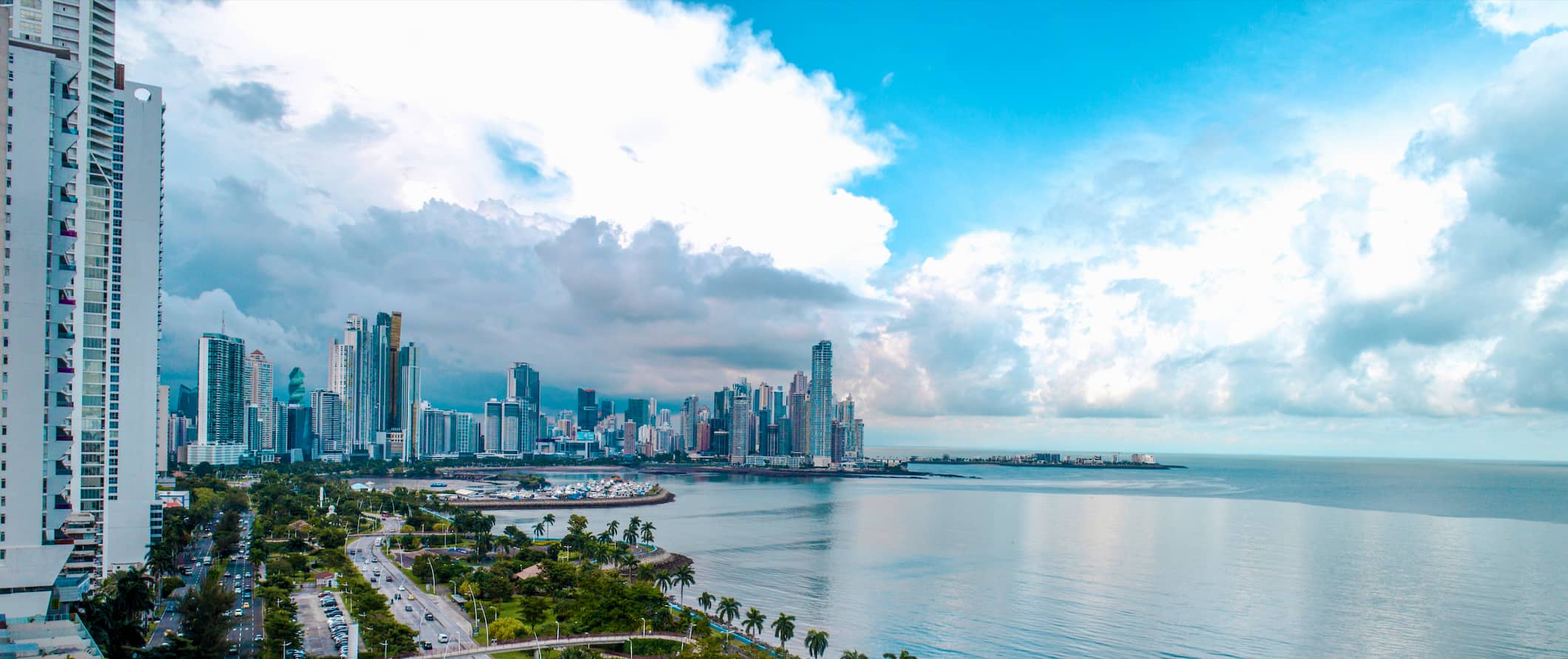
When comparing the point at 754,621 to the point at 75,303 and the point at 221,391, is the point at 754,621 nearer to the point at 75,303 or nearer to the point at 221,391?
the point at 75,303

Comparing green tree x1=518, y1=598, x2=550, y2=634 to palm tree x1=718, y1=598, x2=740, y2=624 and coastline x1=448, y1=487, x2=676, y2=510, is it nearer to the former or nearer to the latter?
palm tree x1=718, y1=598, x2=740, y2=624

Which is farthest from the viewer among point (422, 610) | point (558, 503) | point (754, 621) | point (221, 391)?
point (221, 391)

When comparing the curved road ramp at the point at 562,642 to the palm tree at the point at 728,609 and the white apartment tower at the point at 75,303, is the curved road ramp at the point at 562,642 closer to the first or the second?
the palm tree at the point at 728,609

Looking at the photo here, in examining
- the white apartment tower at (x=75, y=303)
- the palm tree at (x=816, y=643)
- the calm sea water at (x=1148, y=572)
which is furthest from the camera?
the calm sea water at (x=1148, y=572)

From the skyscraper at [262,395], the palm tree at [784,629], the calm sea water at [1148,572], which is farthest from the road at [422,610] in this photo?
the skyscraper at [262,395]

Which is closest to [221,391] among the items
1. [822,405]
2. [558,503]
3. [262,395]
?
[262,395]

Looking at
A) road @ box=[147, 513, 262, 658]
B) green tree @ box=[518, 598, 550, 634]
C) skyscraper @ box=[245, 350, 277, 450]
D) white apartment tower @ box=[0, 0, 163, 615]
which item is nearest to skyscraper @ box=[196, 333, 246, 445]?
skyscraper @ box=[245, 350, 277, 450]

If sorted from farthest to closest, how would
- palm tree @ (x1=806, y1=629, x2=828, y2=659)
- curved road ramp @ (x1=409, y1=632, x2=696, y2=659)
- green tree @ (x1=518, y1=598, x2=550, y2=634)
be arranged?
green tree @ (x1=518, y1=598, x2=550, y2=634) < palm tree @ (x1=806, y1=629, x2=828, y2=659) < curved road ramp @ (x1=409, y1=632, x2=696, y2=659)
